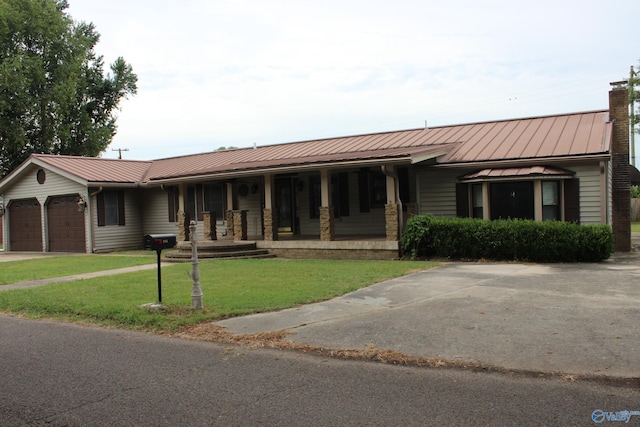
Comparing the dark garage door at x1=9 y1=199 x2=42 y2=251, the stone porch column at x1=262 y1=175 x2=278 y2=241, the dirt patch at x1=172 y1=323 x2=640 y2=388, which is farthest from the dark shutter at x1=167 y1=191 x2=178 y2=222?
the dirt patch at x1=172 y1=323 x2=640 y2=388

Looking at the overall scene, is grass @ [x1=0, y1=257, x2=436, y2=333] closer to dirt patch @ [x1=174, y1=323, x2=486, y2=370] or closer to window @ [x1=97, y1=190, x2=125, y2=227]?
dirt patch @ [x1=174, y1=323, x2=486, y2=370]

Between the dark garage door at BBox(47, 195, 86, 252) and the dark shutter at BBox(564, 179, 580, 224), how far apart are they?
18.5m

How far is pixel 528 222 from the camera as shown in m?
13.6

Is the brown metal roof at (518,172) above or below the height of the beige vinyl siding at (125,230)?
above

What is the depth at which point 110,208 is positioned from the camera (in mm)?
23047

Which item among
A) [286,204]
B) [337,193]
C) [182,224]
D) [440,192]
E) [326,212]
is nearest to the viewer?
[326,212]

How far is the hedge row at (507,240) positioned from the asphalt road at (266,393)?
9127 mm

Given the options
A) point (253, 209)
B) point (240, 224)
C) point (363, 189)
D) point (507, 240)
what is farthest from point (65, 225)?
point (507, 240)

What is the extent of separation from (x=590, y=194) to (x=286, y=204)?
1053 centimetres

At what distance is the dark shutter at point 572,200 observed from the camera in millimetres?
15078

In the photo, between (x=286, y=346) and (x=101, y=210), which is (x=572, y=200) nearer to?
(x=286, y=346)

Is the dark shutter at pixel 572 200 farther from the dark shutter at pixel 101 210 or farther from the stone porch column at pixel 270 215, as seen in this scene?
the dark shutter at pixel 101 210

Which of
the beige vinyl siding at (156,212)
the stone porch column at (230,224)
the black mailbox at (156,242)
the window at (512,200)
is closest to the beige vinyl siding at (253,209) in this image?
the stone porch column at (230,224)

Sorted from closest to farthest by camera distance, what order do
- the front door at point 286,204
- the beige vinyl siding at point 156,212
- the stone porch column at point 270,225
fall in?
the stone porch column at point 270,225, the front door at point 286,204, the beige vinyl siding at point 156,212
